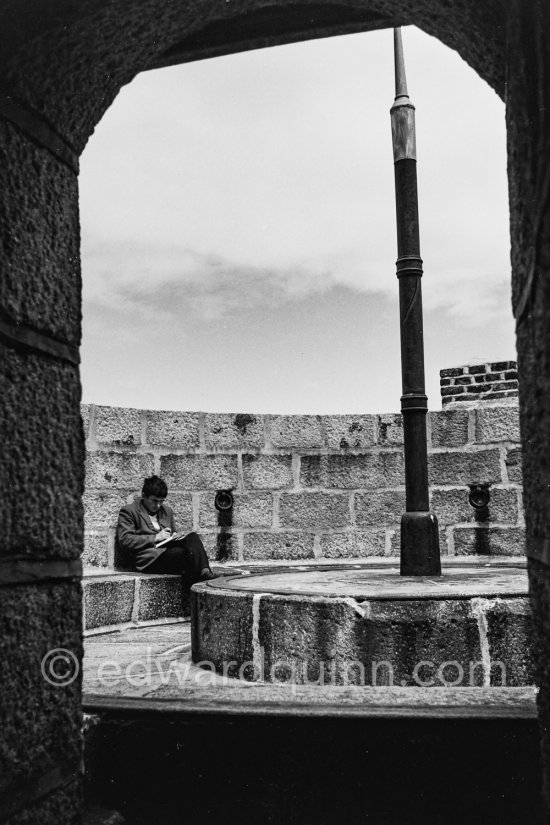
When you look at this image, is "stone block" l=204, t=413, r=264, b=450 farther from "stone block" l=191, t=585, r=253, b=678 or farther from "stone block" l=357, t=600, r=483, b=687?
"stone block" l=357, t=600, r=483, b=687

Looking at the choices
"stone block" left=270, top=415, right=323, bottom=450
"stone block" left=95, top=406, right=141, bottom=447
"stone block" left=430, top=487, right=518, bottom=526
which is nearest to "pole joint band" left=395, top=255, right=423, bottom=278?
"stone block" left=270, top=415, right=323, bottom=450

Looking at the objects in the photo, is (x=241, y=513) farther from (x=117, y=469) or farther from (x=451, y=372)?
(x=451, y=372)

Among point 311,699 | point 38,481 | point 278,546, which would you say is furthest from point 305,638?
point 278,546

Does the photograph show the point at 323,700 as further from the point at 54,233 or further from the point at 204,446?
the point at 204,446

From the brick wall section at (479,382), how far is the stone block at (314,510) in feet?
4.76

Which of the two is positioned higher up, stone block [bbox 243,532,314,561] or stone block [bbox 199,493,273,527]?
stone block [bbox 199,493,273,527]

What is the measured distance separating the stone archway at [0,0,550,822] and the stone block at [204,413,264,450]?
5.23 meters

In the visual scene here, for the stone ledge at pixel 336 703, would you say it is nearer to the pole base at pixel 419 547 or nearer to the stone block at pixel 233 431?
the pole base at pixel 419 547

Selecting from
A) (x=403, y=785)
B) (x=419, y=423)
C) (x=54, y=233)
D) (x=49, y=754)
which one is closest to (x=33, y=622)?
(x=49, y=754)

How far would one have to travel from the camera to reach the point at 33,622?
1702 mm

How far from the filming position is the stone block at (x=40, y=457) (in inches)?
65.2

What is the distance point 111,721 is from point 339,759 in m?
0.65
